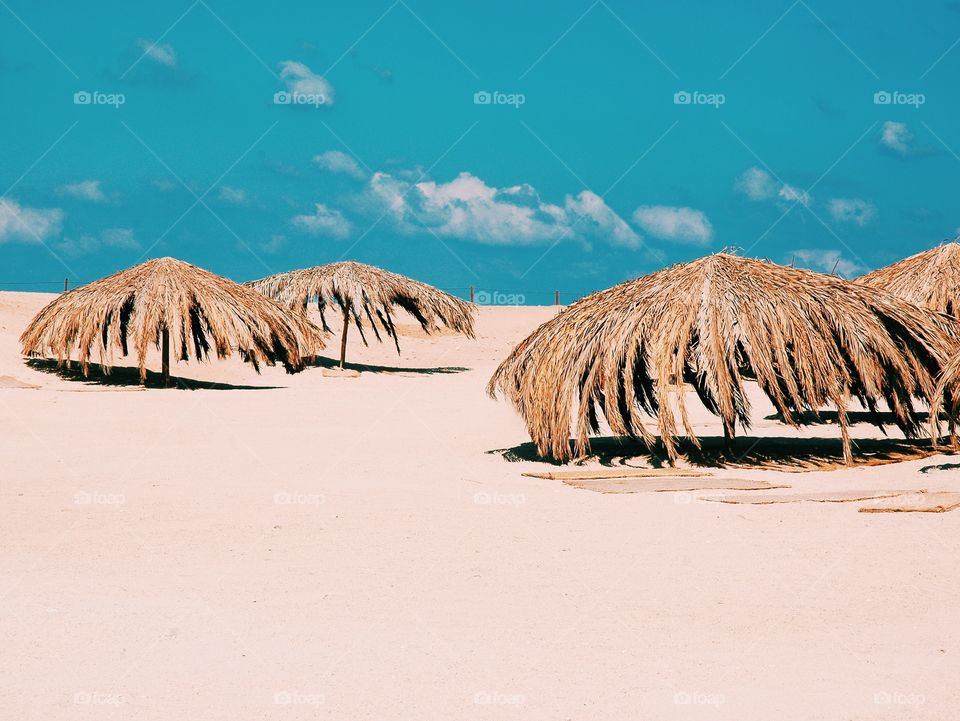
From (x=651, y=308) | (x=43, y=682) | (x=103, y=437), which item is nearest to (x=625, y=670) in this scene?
(x=43, y=682)

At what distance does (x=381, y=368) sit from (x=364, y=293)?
2.97 m

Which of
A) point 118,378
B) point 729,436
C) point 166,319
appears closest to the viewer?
point 729,436

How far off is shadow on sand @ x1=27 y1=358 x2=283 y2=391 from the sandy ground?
8320 mm

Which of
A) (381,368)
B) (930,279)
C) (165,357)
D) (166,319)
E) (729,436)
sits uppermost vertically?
(930,279)

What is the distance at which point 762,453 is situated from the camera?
12484 mm

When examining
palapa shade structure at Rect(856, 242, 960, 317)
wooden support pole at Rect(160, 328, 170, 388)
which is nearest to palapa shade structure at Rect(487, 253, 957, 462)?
palapa shade structure at Rect(856, 242, 960, 317)

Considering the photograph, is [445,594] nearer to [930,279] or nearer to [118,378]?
[930,279]

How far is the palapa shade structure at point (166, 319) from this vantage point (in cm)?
1938

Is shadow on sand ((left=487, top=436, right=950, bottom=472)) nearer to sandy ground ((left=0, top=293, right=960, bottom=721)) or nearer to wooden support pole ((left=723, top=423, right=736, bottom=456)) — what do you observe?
wooden support pole ((left=723, top=423, right=736, bottom=456))

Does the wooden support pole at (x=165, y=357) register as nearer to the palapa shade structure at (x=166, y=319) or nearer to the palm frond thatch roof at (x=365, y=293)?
the palapa shade structure at (x=166, y=319)

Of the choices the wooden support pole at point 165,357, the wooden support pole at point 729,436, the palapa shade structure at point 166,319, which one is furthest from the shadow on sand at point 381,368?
the wooden support pole at point 729,436

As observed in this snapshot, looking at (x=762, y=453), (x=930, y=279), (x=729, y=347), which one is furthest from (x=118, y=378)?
(x=930, y=279)

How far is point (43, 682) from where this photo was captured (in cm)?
473

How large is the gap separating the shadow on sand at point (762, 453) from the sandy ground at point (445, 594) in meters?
0.46
